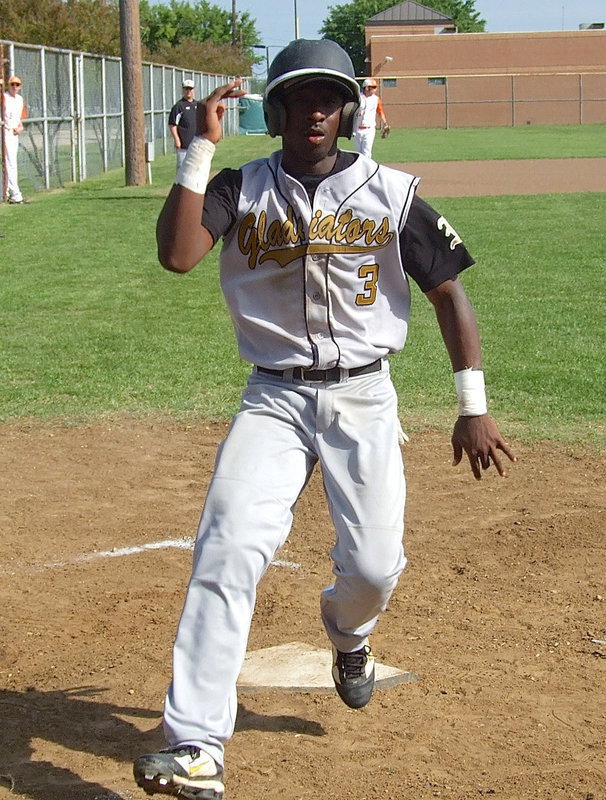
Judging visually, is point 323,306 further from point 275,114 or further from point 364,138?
point 364,138

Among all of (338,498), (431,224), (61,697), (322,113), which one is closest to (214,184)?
→ (322,113)

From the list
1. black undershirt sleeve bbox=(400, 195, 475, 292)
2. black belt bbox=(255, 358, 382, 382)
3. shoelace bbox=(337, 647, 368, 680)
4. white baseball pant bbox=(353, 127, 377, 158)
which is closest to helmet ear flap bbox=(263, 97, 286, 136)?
black undershirt sleeve bbox=(400, 195, 475, 292)

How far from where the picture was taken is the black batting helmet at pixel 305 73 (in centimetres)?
366

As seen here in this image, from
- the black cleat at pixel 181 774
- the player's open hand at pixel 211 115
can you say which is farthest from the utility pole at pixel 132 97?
the black cleat at pixel 181 774

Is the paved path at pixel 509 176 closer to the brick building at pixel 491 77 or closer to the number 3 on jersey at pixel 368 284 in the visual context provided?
the number 3 on jersey at pixel 368 284

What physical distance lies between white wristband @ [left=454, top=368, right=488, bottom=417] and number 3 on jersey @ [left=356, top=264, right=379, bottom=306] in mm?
384

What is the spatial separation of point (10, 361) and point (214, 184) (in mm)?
6278

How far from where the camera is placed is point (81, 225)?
61.6ft

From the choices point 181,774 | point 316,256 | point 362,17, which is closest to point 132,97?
point 316,256

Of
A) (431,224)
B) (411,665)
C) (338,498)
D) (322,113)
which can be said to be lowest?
(411,665)

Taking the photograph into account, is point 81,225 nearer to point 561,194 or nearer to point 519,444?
point 561,194

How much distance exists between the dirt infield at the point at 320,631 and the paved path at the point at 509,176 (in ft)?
52.0

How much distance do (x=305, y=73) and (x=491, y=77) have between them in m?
68.1

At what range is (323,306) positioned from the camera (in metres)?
3.71
